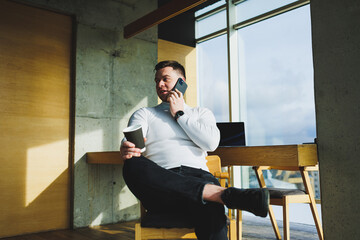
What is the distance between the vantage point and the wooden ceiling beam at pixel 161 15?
323 centimetres

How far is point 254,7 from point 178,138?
3.16 meters

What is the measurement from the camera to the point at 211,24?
487cm

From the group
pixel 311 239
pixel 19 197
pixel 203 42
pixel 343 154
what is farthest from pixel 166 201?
pixel 203 42

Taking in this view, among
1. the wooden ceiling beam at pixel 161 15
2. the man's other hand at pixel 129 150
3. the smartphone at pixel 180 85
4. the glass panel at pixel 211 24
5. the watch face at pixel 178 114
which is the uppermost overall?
the glass panel at pixel 211 24

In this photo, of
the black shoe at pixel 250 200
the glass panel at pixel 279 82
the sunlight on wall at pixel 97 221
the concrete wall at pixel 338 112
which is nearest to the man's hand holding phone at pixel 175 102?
the black shoe at pixel 250 200

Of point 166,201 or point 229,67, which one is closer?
point 166,201

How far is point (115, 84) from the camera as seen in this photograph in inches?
155

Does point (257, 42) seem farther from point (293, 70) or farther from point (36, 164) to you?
point (36, 164)

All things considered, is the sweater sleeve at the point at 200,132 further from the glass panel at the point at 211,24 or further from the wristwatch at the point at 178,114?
the glass panel at the point at 211,24

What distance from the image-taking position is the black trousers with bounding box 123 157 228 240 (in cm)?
138

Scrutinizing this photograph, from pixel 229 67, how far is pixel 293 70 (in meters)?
0.84

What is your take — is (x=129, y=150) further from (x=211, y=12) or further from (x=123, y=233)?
(x=211, y=12)

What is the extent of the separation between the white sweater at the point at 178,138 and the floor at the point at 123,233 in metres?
1.57

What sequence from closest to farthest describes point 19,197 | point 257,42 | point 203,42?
point 19,197 < point 257,42 < point 203,42
